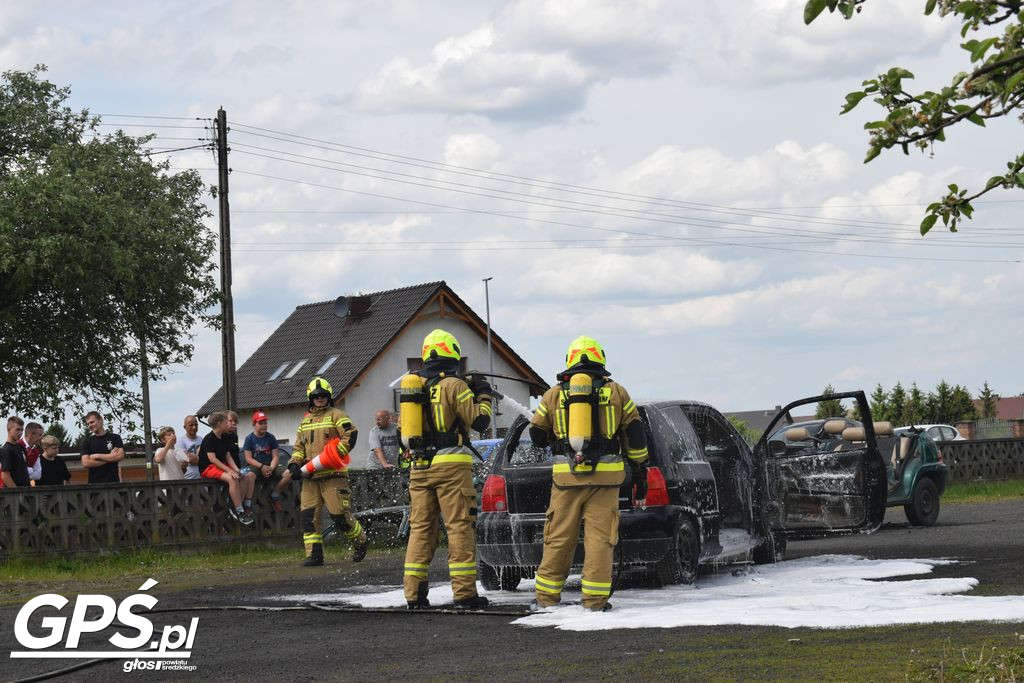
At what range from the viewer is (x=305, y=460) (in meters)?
15.5

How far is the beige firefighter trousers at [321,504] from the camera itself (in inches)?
605

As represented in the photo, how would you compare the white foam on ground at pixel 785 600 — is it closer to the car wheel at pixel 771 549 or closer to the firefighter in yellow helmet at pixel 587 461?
the car wheel at pixel 771 549

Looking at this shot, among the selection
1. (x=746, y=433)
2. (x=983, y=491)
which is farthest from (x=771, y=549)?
(x=746, y=433)

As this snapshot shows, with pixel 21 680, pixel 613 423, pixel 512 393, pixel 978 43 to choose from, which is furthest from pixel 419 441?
pixel 512 393

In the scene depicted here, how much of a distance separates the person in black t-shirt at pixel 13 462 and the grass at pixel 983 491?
15869mm

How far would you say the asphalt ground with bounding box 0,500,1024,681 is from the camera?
7458mm

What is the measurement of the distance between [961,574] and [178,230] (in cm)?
2992

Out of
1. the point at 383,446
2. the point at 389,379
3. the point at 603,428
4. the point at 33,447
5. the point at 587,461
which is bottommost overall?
the point at 587,461

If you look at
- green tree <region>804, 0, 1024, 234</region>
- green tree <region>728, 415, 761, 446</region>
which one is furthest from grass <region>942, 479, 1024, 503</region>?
green tree <region>804, 0, 1024, 234</region>

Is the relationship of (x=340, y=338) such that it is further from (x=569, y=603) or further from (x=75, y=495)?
(x=569, y=603)

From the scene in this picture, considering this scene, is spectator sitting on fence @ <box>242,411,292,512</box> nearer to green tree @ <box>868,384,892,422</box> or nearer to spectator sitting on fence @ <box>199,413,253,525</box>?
spectator sitting on fence @ <box>199,413,253,525</box>

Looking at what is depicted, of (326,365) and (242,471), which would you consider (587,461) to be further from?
→ (326,365)

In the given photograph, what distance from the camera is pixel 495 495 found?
11.7 metres

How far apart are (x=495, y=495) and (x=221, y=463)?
23.8 ft
